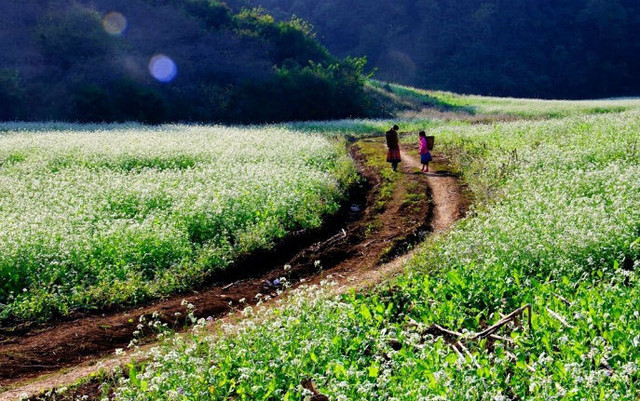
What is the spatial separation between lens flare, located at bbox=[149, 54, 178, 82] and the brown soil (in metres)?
36.5

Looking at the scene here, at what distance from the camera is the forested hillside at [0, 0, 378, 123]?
43406 mm

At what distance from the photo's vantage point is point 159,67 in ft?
170

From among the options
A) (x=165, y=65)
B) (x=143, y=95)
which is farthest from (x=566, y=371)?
(x=165, y=65)

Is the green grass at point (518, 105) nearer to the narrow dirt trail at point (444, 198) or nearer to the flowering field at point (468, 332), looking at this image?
the narrow dirt trail at point (444, 198)

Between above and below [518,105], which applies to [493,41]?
above

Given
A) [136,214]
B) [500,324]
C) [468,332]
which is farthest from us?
[136,214]

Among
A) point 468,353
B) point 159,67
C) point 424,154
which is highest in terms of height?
point 159,67

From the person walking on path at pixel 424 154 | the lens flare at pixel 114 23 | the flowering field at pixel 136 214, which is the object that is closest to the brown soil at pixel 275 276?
the flowering field at pixel 136 214

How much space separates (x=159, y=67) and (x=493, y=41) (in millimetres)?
77140

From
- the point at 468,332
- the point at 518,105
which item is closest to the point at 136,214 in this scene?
the point at 468,332

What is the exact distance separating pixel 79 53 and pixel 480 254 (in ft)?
162

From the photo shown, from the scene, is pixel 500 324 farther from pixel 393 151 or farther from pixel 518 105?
pixel 518 105

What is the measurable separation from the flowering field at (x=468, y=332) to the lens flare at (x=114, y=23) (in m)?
51.7

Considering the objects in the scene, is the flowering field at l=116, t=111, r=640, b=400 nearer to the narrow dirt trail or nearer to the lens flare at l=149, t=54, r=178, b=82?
the narrow dirt trail
